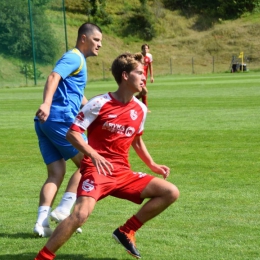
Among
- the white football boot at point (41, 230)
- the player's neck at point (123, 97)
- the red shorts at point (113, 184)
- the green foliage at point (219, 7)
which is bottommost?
the green foliage at point (219, 7)

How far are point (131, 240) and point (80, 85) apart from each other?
1.92 meters

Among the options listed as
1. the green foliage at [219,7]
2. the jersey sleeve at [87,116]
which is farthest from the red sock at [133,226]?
the green foliage at [219,7]

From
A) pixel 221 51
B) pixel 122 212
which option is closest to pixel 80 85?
pixel 122 212

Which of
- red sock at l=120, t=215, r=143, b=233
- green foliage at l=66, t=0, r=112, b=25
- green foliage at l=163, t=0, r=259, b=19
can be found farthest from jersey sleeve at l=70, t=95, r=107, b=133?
green foliage at l=163, t=0, r=259, b=19

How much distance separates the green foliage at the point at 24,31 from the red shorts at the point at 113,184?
4162 cm

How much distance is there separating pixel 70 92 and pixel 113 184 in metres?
1.71

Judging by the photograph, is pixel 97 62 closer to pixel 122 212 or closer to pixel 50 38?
pixel 50 38

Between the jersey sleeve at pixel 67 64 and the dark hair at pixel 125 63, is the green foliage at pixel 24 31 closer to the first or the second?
the jersey sleeve at pixel 67 64

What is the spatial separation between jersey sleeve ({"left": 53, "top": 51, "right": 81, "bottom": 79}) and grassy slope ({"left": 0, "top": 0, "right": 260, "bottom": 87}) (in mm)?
61664

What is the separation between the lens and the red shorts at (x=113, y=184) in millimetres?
5727

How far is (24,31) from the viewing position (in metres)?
46.7

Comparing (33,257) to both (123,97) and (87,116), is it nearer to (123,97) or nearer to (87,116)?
(87,116)

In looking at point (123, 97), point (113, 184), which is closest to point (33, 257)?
point (113, 184)

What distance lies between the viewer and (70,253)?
6.36m
